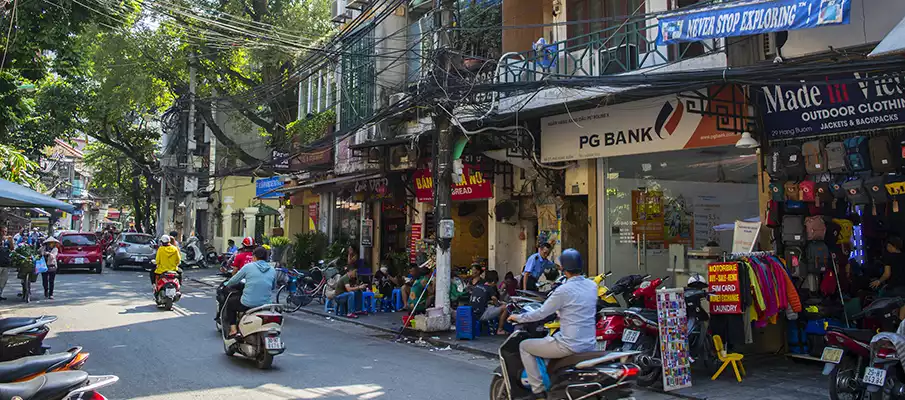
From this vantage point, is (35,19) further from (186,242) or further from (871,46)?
(186,242)

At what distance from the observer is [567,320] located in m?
5.63

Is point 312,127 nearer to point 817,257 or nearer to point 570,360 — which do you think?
point 817,257

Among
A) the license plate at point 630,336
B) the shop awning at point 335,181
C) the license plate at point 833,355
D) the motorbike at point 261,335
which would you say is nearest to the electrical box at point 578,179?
the license plate at point 630,336

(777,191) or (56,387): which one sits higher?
(777,191)

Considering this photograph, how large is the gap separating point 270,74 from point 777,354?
22409mm

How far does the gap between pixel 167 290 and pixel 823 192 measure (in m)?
12.9

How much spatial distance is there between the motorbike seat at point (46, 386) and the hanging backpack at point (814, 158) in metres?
9.17

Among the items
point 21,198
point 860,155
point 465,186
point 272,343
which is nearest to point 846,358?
point 860,155

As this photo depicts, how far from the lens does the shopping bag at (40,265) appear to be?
15866mm

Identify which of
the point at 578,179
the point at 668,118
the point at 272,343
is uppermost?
the point at 668,118

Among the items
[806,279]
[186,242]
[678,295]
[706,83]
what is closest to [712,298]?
[678,295]

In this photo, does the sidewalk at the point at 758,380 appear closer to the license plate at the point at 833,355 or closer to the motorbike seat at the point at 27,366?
the license plate at the point at 833,355

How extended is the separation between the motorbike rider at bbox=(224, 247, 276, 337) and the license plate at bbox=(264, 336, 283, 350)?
634 mm

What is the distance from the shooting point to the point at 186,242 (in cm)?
2927
